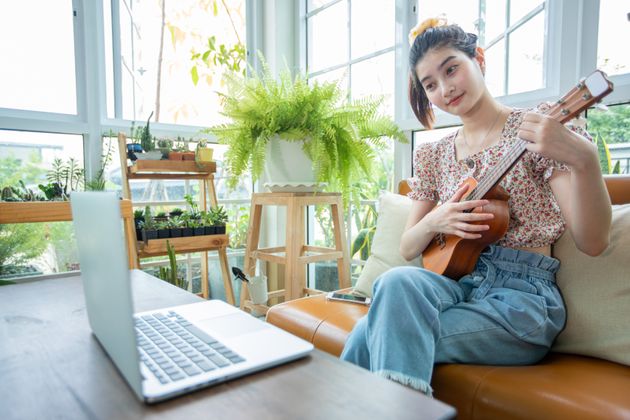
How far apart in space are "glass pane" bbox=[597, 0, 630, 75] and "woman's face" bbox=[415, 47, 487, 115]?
57 centimetres

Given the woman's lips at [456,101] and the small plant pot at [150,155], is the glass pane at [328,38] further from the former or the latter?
the woman's lips at [456,101]

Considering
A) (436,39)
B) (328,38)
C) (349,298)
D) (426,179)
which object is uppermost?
(328,38)

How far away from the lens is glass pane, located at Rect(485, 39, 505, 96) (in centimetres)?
173

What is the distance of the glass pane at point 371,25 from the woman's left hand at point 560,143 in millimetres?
1506

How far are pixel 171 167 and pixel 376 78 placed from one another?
1212mm

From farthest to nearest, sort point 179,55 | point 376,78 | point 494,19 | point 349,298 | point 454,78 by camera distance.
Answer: point 179,55, point 376,78, point 494,19, point 349,298, point 454,78

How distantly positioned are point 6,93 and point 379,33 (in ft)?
6.28

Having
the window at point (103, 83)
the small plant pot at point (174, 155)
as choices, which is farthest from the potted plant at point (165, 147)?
the window at point (103, 83)

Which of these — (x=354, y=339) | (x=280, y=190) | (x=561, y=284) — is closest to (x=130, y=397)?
(x=354, y=339)

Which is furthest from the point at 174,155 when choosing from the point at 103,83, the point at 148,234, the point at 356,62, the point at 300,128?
the point at 356,62

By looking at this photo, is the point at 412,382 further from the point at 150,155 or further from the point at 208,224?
the point at 150,155

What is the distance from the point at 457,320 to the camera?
937 millimetres

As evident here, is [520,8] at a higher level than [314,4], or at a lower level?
lower

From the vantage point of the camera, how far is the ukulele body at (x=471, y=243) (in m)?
1.03
